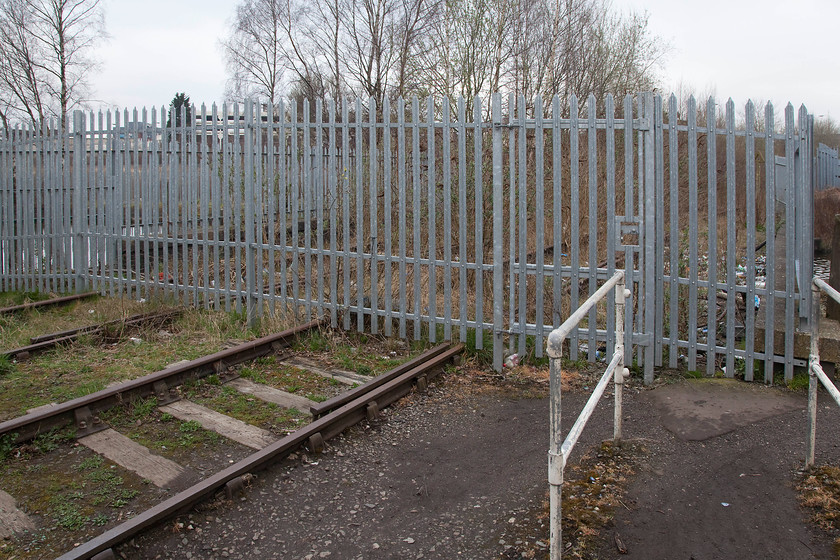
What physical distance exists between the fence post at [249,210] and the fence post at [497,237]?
3.15 m

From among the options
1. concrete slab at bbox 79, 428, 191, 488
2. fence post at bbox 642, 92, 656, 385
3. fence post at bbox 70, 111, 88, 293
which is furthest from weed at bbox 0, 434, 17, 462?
fence post at bbox 70, 111, 88, 293

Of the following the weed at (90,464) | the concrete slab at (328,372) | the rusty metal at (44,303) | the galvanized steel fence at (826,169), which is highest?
the galvanized steel fence at (826,169)

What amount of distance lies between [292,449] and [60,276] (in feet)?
25.3

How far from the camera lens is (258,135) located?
801 centimetres

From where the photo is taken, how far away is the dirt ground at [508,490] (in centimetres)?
345

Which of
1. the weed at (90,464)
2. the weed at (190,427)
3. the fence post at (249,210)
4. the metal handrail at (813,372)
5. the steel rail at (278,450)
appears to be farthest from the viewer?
the fence post at (249,210)

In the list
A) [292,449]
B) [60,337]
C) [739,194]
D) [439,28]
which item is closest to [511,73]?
[439,28]

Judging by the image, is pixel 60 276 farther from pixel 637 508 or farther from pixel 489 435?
pixel 637 508

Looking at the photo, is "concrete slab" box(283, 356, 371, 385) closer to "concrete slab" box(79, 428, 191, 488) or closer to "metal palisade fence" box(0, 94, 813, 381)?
"metal palisade fence" box(0, 94, 813, 381)

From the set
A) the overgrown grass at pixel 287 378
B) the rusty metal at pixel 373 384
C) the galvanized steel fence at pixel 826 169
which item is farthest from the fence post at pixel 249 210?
the galvanized steel fence at pixel 826 169

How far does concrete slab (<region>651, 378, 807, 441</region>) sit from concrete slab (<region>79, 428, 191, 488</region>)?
3.47 metres

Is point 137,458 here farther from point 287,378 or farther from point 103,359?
point 103,359

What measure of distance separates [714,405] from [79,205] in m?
9.11

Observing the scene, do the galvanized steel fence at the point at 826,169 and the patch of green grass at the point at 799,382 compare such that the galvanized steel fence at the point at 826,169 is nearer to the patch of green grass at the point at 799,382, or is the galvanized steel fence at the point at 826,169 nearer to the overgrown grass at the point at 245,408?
the patch of green grass at the point at 799,382
